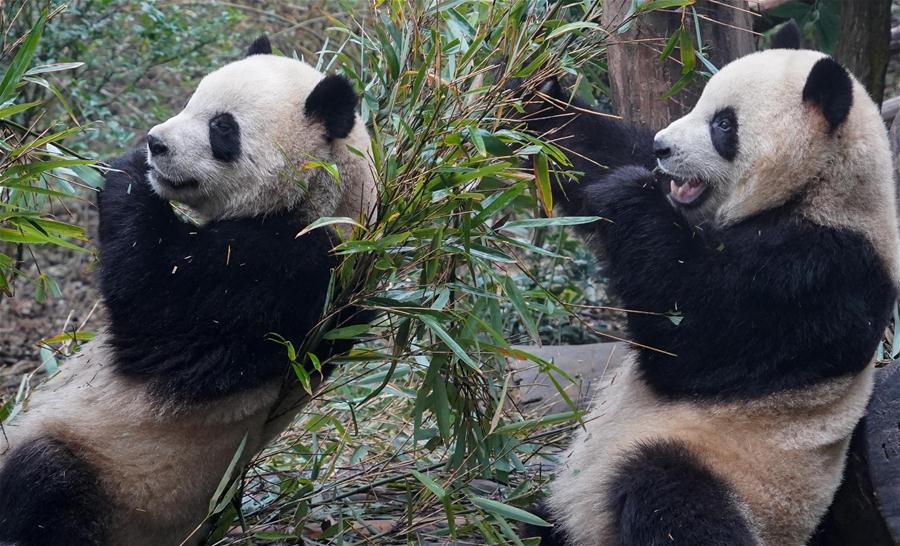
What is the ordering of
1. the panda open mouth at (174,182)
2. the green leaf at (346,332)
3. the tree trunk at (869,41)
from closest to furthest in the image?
1. the green leaf at (346,332)
2. the panda open mouth at (174,182)
3. the tree trunk at (869,41)

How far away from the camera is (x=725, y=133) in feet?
13.5

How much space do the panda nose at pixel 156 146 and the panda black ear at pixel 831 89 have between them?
8.27 ft

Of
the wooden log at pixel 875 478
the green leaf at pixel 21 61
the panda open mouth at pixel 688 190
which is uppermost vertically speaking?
the green leaf at pixel 21 61

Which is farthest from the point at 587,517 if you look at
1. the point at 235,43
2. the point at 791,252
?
the point at 235,43

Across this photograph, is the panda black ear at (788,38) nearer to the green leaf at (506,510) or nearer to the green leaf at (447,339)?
the green leaf at (447,339)

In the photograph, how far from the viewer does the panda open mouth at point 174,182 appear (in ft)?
12.7

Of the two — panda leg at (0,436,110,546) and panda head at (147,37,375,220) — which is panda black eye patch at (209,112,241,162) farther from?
panda leg at (0,436,110,546)

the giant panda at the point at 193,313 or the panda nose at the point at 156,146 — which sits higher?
the panda nose at the point at 156,146

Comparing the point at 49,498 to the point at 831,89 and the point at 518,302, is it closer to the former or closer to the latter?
the point at 518,302

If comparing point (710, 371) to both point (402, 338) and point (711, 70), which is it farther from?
point (711, 70)

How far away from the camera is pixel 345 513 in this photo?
451 cm

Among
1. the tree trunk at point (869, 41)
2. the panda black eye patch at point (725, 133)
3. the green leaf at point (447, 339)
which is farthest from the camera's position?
the tree trunk at point (869, 41)

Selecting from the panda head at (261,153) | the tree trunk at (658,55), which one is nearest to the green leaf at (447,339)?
the panda head at (261,153)

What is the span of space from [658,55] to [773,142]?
113 centimetres
